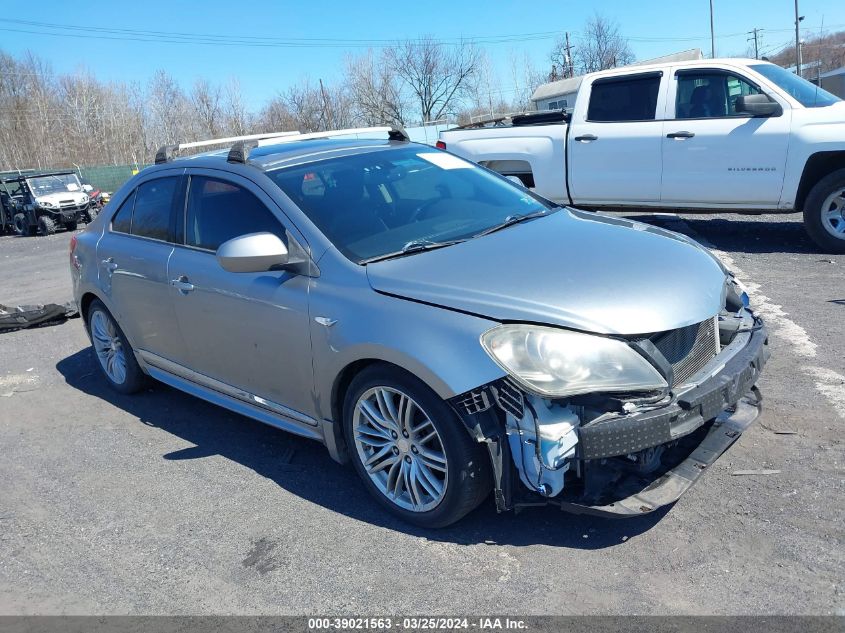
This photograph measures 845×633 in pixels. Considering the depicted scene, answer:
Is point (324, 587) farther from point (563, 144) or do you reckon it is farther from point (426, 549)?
point (563, 144)

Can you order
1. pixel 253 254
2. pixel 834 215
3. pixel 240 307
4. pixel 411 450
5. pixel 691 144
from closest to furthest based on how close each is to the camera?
pixel 411 450 < pixel 253 254 < pixel 240 307 < pixel 834 215 < pixel 691 144

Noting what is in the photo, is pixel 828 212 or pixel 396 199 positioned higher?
pixel 396 199

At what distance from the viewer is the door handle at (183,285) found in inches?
171

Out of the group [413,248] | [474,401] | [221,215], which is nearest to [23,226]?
[221,215]

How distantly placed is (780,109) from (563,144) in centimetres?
247

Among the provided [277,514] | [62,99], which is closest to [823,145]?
[277,514]

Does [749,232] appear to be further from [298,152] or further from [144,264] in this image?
[144,264]

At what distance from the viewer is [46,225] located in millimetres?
22859

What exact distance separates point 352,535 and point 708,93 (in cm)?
715

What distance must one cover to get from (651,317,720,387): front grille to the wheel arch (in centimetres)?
556

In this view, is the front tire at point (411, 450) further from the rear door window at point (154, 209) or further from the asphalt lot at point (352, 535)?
the rear door window at point (154, 209)

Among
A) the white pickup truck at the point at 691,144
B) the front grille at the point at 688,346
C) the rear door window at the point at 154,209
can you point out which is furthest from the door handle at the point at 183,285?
the white pickup truck at the point at 691,144

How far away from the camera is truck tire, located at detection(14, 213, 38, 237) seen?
23375 millimetres

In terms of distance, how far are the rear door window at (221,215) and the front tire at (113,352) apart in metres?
1.40
